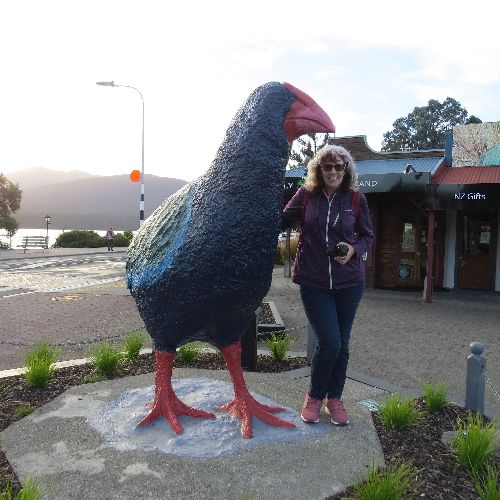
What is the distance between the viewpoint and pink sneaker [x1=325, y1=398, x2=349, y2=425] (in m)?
3.44

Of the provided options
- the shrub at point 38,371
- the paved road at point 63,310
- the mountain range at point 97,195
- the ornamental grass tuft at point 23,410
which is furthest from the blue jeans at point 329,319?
the mountain range at point 97,195

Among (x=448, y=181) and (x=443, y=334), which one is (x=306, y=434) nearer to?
(x=443, y=334)

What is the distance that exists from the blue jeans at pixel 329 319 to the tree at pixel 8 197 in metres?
37.5

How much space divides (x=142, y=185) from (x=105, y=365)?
12.0 metres

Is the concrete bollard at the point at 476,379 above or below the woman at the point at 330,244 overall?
below

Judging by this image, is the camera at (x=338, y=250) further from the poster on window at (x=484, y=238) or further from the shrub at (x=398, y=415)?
the poster on window at (x=484, y=238)

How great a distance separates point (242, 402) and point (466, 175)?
32.1ft

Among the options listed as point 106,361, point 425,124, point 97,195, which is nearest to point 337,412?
point 106,361

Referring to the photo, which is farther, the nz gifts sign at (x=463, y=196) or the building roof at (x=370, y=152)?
the building roof at (x=370, y=152)

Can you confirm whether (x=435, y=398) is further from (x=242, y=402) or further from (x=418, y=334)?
(x=418, y=334)

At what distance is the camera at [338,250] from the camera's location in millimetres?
3012

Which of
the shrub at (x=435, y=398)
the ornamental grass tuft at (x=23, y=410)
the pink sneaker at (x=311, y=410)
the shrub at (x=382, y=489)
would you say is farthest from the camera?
the shrub at (x=435, y=398)

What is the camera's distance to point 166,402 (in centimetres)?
331

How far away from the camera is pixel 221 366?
5.01 meters
